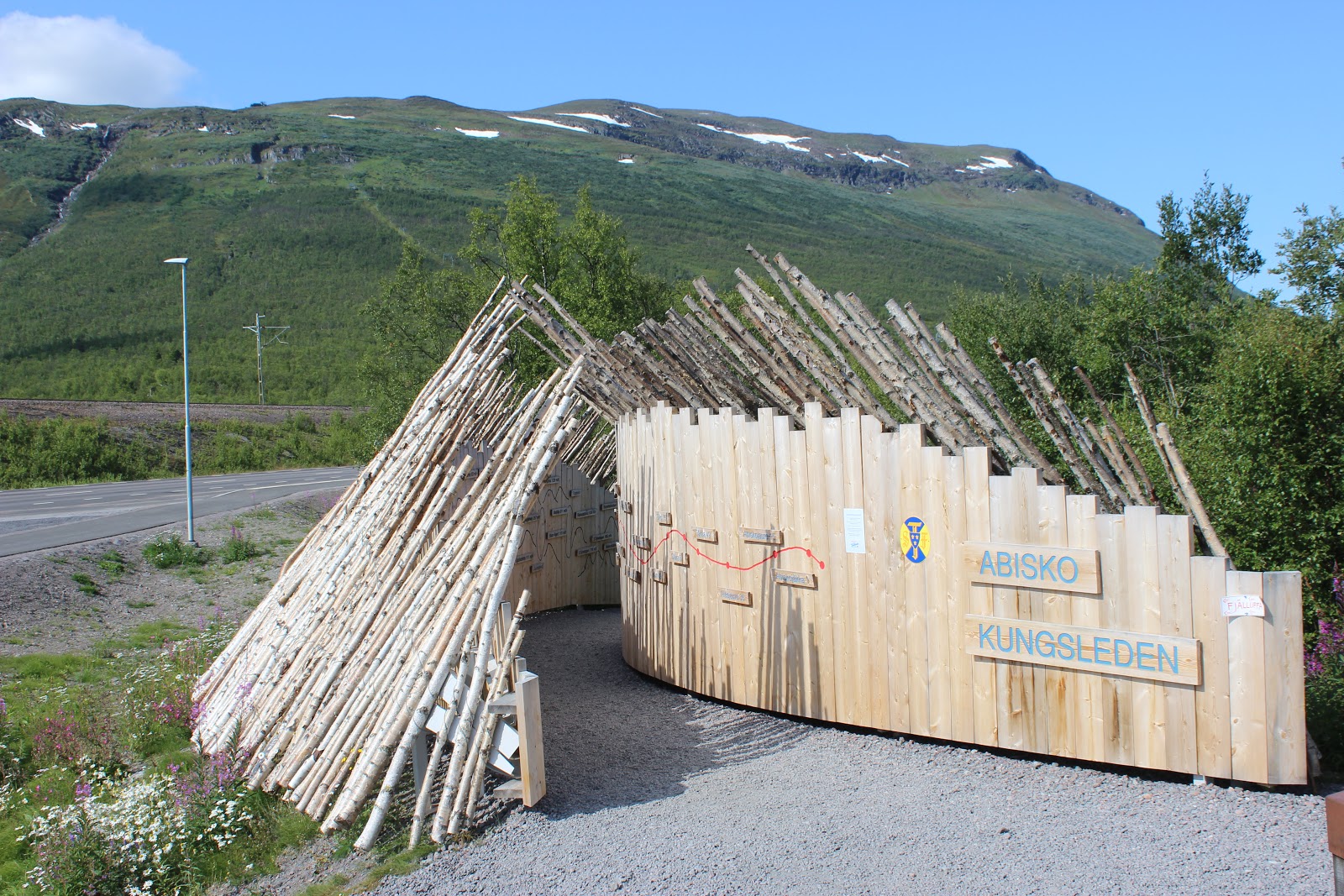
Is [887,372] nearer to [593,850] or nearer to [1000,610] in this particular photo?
[1000,610]

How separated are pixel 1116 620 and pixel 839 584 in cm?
158

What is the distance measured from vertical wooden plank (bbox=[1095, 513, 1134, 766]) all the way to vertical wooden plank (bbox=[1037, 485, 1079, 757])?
0.16 meters

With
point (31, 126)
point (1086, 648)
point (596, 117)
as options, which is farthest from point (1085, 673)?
point (596, 117)

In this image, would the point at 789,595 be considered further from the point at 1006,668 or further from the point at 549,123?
the point at 549,123

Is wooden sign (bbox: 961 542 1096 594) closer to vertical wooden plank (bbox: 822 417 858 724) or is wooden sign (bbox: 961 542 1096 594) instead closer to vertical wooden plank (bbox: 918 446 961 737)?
vertical wooden plank (bbox: 918 446 961 737)

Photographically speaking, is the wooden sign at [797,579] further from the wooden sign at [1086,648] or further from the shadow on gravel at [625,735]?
the wooden sign at [1086,648]

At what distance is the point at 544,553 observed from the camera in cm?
1087

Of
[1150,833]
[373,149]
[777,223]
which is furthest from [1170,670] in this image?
[373,149]

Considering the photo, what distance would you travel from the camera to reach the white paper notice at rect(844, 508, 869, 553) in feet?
18.8

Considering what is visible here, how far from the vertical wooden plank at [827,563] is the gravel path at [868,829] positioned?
30 cm

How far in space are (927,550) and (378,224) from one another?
7034cm

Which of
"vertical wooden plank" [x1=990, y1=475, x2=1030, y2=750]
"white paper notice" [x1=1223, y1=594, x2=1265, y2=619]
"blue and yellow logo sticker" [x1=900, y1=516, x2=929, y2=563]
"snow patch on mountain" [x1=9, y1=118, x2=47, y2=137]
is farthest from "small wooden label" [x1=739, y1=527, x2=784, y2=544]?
"snow patch on mountain" [x1=9, y1=118, x2=47, y2=137]

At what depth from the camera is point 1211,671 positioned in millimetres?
4520

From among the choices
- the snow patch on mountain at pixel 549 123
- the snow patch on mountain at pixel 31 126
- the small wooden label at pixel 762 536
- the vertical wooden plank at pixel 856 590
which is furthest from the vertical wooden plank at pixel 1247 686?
the snow patch on mountain at pixel 549 123
